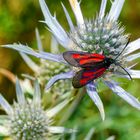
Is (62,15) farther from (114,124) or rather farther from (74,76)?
(74,76)

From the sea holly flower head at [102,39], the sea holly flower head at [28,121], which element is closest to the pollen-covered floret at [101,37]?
the sea holly flower head at [102,39]

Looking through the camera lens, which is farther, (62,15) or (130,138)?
(62,15)

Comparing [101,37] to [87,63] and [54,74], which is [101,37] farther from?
[54,74]

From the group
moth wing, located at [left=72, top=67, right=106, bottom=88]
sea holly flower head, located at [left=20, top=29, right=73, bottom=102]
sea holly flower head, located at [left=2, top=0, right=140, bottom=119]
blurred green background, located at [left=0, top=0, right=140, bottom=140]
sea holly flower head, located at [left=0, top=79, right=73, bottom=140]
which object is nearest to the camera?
moth wing, located at [left=72, top=67, right=106, bottom=88]

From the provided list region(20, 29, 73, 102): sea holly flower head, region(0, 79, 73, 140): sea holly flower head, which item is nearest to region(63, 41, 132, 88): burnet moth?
region(0, 79, 73, 140): sea holly flower head

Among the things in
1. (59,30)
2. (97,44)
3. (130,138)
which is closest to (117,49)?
(97,44)

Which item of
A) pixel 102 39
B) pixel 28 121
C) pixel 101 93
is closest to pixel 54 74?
pixel 28 121

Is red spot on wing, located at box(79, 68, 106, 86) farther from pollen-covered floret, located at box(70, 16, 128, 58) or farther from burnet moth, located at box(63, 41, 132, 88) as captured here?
pollen-covered floret, located at box(70, 16, 128, 58)

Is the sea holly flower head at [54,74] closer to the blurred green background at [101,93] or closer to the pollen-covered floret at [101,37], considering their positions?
the pollen-covered floret at [101,37]
